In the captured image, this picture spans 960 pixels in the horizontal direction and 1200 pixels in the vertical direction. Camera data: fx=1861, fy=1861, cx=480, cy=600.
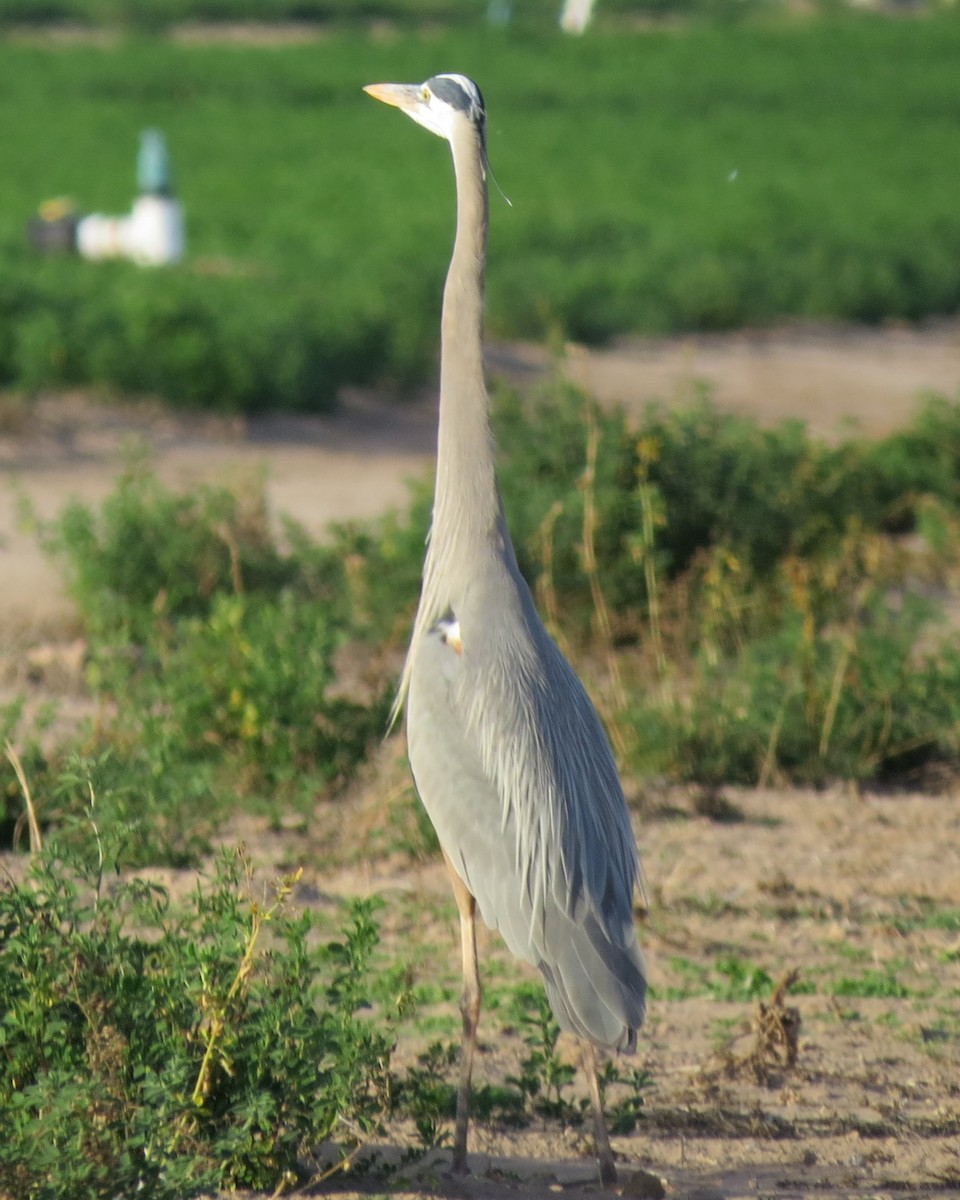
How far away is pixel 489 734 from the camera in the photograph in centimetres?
378

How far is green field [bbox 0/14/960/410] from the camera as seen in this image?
12.8 meters

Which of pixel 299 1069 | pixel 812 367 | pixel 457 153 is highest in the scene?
pixel 457 153

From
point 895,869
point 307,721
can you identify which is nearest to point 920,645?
point 895,869

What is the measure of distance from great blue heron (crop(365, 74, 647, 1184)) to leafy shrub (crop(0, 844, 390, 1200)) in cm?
A: 43

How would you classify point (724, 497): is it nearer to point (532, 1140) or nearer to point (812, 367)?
point (532, 1140)

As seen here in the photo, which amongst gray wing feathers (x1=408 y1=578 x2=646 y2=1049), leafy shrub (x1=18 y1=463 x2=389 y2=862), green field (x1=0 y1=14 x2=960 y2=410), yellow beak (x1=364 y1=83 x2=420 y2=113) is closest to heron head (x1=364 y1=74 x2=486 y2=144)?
yellow beak (x1=364 y1=83 x2=420 y2=113)

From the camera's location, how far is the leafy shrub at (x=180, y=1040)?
10.4 ft

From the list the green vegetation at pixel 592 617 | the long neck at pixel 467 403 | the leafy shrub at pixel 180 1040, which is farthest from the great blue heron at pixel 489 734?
the green vegetation at pixel 592 617

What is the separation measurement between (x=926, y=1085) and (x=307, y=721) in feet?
8.01

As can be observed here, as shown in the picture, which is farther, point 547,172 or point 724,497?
point 547,172

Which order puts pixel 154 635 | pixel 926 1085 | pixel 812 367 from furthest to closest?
pixel 812 367 < pixel 154 635 < pixel 926 1085

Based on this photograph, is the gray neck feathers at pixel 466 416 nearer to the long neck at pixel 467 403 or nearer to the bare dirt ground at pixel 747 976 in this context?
the long neck at pixel 467 403

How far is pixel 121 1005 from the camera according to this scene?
331 cm

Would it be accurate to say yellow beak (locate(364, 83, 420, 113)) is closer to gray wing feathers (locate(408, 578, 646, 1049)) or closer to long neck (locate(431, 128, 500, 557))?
long neck (locate(431, 128, 500, 557))
